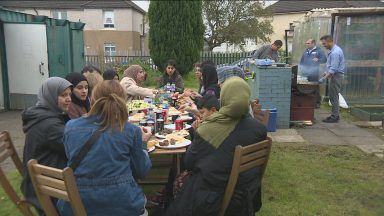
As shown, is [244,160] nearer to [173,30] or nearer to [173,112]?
[173,112]

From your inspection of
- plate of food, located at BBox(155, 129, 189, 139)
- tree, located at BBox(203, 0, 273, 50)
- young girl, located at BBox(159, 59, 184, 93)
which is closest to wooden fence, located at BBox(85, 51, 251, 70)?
young girl, located at BBox(159, 59, 184, 93)

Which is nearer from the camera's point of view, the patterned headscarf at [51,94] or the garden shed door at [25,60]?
the patterned headscarf at [51,94]

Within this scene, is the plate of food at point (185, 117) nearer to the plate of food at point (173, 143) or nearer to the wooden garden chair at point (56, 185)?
the plate of food at point (173, 143)

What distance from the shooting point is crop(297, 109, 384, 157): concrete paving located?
660 centimetres

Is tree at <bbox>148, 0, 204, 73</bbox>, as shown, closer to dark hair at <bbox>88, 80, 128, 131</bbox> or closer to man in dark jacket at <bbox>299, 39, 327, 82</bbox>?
man in dark jacket at <bbox>299, 39, 327, 82</bbox>

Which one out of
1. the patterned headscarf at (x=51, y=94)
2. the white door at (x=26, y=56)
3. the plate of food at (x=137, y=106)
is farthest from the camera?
the white door at (x=26, y=56)

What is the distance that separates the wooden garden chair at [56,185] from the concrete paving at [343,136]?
206 inches

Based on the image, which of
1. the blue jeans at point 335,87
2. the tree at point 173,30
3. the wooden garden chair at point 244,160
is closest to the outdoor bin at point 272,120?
the blue jeans at point 335,87

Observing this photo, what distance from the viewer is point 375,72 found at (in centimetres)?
974

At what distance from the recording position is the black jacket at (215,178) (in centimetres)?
292

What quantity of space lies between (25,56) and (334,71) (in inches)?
286

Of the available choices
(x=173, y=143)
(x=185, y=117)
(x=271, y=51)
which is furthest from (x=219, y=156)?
(x=271, y=51)

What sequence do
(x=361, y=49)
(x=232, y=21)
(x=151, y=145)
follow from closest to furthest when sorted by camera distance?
(x=151, y=145) < (x=361, y=49) < (x=232, y=21)

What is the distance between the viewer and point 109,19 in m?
31.7
